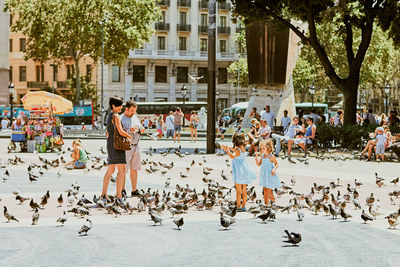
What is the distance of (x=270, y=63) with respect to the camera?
33.0 metres

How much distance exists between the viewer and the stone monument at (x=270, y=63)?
107 ft

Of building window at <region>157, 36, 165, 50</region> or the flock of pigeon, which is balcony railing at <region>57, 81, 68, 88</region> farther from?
the flock of pigeon

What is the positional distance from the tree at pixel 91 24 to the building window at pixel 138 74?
702 inches

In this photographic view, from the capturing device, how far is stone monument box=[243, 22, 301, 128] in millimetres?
32531

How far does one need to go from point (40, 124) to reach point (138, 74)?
48.6 metres

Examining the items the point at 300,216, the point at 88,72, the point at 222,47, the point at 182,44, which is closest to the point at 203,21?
the point at 222,47

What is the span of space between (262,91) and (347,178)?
59.0 feet

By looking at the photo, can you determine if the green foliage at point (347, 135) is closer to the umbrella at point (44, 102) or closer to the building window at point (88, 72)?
the umbrella at point (44, 102)

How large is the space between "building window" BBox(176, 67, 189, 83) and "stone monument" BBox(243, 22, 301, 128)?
140 feet

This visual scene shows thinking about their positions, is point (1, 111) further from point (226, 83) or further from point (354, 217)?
point (354, 217)

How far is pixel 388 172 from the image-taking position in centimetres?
1783

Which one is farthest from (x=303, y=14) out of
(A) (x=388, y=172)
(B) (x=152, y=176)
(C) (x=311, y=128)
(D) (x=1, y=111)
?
(D) (x=1, y=111)

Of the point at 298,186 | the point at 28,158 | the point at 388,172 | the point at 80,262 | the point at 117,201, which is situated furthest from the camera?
the point at 28,158

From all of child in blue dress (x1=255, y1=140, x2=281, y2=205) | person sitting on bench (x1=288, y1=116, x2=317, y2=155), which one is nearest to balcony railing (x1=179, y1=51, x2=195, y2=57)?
person sitting on bench (x1=288, y1=116, x2=317, y2=155)
